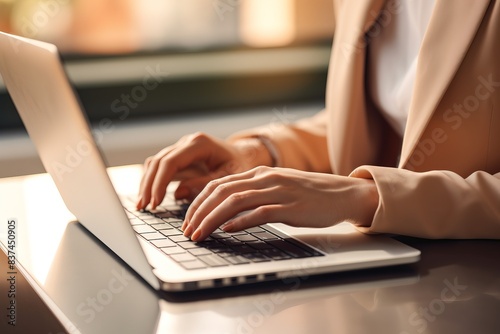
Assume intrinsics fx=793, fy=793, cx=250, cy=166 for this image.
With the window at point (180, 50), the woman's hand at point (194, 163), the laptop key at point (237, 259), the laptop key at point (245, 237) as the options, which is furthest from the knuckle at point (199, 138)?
the window at point (180, 50)

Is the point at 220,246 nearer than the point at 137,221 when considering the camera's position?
Yes

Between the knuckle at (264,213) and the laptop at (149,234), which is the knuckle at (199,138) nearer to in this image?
the laptop at (149,234)

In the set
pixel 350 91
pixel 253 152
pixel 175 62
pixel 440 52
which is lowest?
pixel 175 62

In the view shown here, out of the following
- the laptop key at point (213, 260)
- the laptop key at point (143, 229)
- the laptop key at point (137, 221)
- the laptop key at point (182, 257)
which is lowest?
the laptop key at point (137, 221)

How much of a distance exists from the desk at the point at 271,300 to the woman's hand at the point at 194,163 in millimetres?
204

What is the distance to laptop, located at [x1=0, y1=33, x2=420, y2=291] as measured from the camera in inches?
32.8

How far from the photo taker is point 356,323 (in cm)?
75

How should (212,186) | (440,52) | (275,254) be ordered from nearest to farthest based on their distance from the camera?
(275,254) < (212,186) < (440,52)

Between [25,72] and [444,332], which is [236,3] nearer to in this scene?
[25,72]

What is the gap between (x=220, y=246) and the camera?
0.95 m

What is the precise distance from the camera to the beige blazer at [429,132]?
1.04 m

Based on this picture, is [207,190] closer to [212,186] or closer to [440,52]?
[212,186]

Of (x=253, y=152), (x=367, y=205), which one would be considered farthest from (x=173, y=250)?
(x=253, y=152)

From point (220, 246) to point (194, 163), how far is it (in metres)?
0.42
